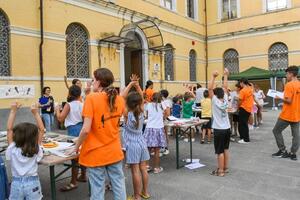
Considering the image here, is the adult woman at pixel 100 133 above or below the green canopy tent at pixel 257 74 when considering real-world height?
below

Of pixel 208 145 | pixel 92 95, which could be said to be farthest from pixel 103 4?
pixel 92 95

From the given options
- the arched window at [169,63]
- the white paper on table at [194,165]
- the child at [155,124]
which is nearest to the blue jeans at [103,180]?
the child at [155,124]

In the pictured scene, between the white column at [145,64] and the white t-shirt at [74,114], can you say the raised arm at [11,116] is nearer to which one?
the white t-shirt at [74,114]

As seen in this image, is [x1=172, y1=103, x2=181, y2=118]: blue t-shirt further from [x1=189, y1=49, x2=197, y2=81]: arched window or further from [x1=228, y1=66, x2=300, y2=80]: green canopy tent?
[x1=189, y1=49, x2=197, y2=81]: arched window

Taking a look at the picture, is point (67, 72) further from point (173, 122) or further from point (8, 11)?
point (173, 122)

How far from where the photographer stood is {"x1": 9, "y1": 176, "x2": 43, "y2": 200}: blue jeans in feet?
10.3

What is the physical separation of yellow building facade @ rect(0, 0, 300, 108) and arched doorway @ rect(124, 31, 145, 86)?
51 millimetres

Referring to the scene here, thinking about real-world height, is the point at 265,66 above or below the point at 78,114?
above

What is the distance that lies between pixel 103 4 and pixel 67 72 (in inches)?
142

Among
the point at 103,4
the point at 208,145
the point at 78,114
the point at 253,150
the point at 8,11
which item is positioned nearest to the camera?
the point at 78,114

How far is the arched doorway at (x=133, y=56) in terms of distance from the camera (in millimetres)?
14827

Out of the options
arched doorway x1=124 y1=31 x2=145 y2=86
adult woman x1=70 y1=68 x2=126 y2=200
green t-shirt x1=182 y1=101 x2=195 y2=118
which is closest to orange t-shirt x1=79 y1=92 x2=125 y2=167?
adult woman x1=70 y1=68 x2=126 y2=200

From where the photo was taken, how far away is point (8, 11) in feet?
31.9

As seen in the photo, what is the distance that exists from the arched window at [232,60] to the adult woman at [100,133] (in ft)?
63.0
